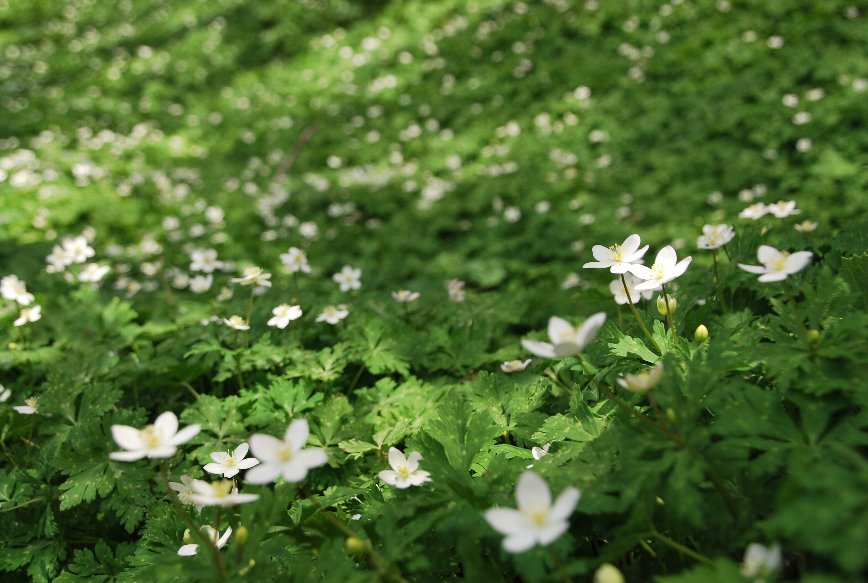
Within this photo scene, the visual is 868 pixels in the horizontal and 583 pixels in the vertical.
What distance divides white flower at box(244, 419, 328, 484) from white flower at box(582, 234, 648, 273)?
1.05 metres

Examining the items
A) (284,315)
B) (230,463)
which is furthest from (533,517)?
(284,315)

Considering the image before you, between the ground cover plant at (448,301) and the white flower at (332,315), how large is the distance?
33mm

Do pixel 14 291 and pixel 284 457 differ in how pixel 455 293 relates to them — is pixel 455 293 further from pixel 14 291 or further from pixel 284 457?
pixel 14 291

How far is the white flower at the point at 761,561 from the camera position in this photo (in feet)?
3.36

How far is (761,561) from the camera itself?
3.54ft

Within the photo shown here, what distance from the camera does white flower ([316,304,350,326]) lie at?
2.70 m

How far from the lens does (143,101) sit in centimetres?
1088

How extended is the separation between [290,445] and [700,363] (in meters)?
1.10

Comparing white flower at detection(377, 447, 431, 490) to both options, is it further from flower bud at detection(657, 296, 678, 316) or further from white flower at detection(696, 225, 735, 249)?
white flower at detection(696, 225, 735, 249)

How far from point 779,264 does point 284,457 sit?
144 centimetres

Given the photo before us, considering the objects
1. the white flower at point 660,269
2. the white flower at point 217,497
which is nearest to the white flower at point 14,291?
the white flower at point 217,497

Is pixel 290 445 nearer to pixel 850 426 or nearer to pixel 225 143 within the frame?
pixel 850 426

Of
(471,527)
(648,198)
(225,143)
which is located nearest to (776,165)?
(648,198)

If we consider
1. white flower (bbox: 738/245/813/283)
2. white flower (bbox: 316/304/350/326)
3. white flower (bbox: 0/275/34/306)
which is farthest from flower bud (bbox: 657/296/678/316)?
white flower (bbox: 0/275/34/306)
